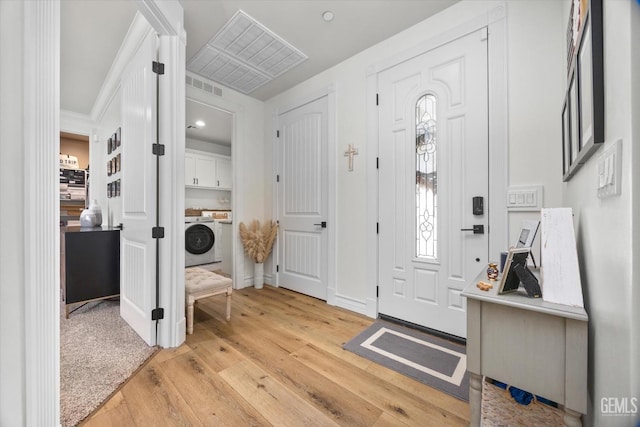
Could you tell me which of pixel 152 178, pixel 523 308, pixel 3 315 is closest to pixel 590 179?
pixel 523 308

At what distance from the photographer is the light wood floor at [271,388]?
1.26 meters

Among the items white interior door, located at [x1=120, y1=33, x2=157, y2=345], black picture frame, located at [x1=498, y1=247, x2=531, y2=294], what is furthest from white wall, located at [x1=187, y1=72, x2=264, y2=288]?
black picture frame, located at [x1=498, y1=247, x2=531, y2=294]

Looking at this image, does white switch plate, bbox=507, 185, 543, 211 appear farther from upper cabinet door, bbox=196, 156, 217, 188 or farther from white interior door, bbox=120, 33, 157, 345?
upper cabinet door, bbox=196, 156, 217, 188

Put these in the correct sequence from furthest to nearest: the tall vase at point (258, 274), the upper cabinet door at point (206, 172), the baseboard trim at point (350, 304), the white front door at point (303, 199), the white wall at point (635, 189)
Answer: the upper cabinet door at point (206, 172), the tall vase at point (258, 274), the white front door at point (303, 199), the baseboard trim at point (350, 304), the white wall at point (635, 189)

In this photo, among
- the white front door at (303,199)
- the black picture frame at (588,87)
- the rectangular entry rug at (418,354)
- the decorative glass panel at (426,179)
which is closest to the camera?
the black picture frame at (588,87)

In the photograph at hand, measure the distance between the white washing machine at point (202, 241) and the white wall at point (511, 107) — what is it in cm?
338

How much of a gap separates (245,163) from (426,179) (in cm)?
239

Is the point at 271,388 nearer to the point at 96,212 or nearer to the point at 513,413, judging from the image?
the point at 513,413

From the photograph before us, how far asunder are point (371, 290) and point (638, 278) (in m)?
2.07

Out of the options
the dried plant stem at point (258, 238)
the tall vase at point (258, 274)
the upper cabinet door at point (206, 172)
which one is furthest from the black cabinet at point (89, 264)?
the upper cabinet door at point (206, 172)

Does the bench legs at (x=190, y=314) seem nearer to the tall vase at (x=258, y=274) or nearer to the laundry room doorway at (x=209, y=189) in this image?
the tall vase at (x=258, y=274)

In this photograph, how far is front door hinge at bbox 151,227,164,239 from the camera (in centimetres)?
188

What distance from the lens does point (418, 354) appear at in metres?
1.82

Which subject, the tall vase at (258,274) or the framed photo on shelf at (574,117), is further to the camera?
the tall vase at (258,274)
